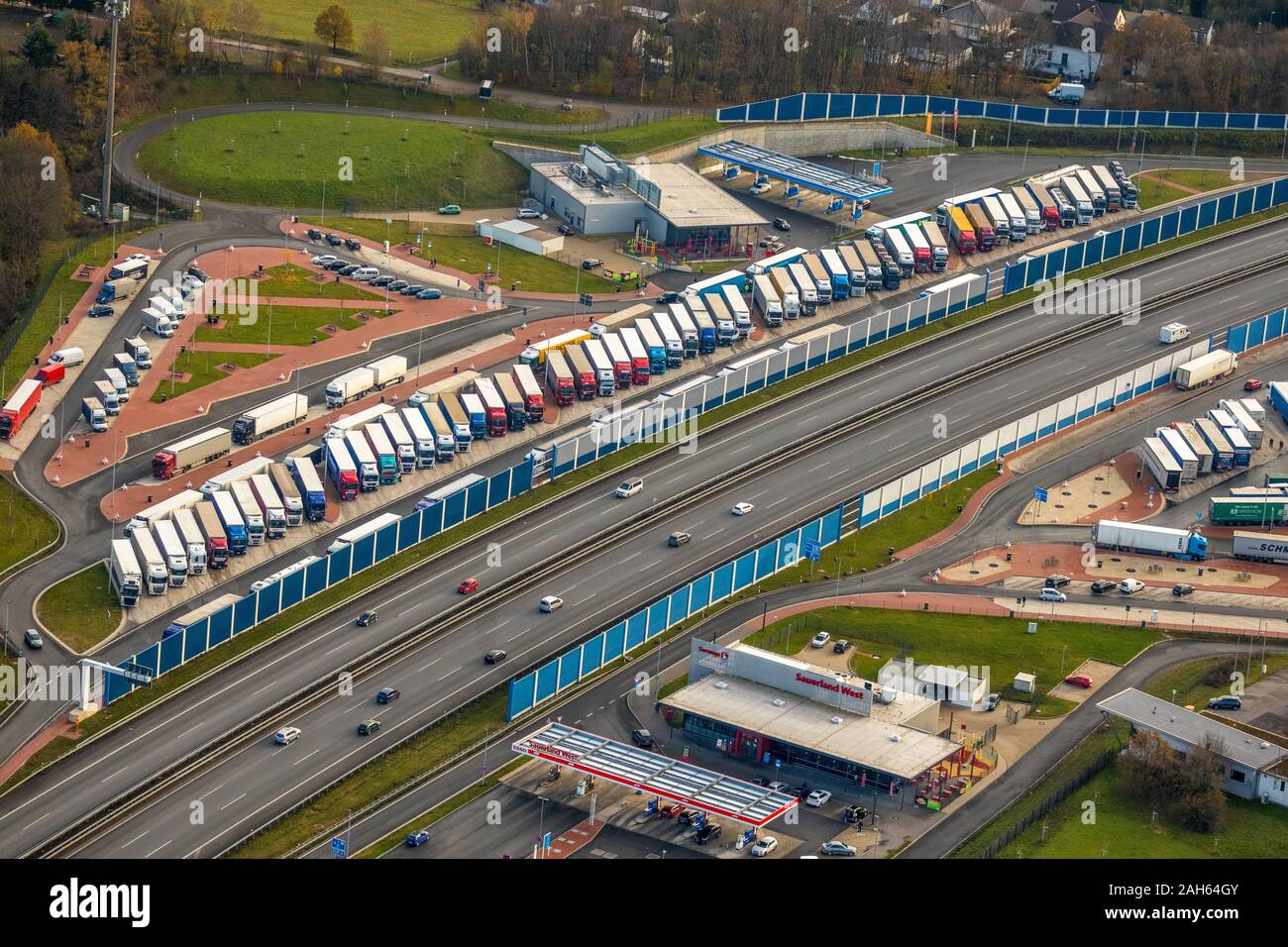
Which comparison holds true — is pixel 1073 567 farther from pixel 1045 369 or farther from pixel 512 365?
pixel 512 365

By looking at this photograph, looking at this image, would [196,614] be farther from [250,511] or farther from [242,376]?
[242,376]

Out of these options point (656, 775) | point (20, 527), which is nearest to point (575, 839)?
point (656, 775)

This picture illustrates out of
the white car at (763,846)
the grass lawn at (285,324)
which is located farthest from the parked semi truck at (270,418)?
the white car at (763,846)

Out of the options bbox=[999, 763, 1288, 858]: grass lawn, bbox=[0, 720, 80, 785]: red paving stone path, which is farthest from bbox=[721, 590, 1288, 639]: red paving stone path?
bbox=[0, 720, 80, 785]: red paving stone path

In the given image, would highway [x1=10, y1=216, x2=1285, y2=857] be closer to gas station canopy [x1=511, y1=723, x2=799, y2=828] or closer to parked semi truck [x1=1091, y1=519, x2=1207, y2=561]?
gas station canopy [x1=511, y1=723, x2=799, y2=828]

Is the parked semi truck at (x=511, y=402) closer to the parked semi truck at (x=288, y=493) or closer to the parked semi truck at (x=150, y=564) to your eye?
the parked semi truck at (x=288, y=493)
